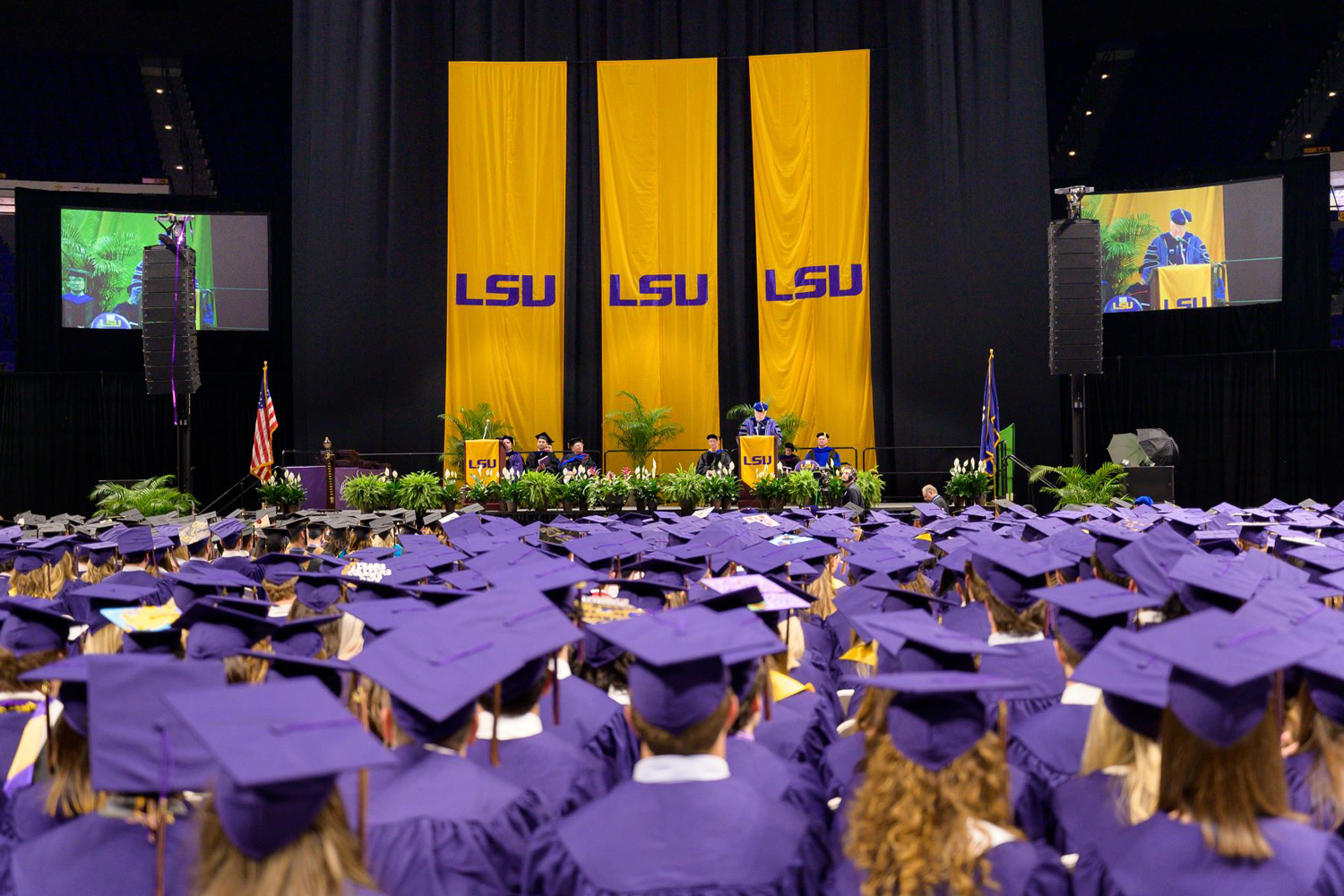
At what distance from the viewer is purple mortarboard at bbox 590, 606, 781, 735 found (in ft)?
7.52

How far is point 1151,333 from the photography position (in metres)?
16.8

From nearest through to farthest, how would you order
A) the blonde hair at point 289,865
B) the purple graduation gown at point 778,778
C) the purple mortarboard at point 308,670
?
the blonde hair at point 289,865 < the purple graduation gown at point 778,778 < the purple mortarboard at point 308,670

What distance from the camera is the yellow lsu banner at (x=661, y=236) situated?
16734 millimetres

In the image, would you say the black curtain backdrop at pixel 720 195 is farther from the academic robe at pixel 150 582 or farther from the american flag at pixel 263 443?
the academic robe at pixel 150 582

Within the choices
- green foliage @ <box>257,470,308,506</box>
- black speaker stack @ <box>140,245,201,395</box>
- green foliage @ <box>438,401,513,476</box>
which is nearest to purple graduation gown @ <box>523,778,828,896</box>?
green foliage @ <box>257,470,308,506</box>

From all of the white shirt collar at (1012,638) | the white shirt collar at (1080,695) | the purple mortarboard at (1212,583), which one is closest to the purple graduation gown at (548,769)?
the white shirt collar at (1080,695)

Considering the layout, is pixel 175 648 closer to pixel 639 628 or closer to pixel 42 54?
pixel 639 628

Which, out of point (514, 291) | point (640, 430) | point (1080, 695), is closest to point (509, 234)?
point (514, 291)

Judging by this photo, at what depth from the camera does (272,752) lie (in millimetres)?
1803

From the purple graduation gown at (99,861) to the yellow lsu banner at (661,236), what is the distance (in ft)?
48.1

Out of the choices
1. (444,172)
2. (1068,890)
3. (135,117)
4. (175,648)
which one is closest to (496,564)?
(175,648)

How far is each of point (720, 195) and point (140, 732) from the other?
50.9 ft

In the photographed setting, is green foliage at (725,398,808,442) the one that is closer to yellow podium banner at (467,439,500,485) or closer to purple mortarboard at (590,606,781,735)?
yellow podium banner at (467,439,500,485)

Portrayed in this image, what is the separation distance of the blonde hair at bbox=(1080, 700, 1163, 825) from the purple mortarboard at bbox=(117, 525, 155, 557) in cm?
516
